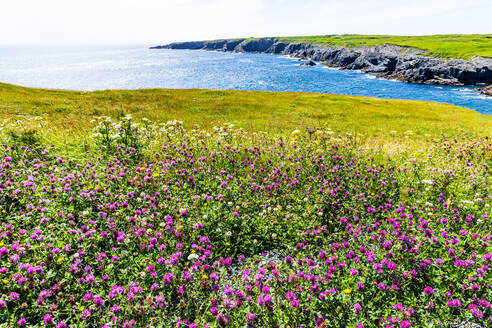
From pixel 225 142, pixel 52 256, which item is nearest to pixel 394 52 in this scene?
pixel 225 142

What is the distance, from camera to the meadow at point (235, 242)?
4.06 metres

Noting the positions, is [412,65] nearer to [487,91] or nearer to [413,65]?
[413,65]

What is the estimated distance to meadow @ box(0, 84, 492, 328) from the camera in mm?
4062

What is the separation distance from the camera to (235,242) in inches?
245

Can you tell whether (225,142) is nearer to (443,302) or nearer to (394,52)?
(443,302)

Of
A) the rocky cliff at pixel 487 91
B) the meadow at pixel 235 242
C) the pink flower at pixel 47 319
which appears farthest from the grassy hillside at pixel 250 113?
the rocky cliff at pixel 487 91

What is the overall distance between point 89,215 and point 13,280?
6.72ft

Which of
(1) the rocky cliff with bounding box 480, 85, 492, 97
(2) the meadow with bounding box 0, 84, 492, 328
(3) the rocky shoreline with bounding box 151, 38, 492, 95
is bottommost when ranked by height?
(2) the meadow with bounding box 0, 84, 492, 328

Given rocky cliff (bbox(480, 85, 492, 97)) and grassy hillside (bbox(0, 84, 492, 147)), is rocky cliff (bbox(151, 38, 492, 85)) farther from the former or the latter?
grassy hillside (bbox(0, 84, 492, 147))

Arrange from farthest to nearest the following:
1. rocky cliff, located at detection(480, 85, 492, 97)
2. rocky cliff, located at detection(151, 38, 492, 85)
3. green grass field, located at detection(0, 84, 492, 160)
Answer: rocky cliff, located at detection(151, 38, 492, 85) → rocky cliff, located at detection(480, 85, 492, 97) → green grass field, located at detection(0, 84, 492, 160)

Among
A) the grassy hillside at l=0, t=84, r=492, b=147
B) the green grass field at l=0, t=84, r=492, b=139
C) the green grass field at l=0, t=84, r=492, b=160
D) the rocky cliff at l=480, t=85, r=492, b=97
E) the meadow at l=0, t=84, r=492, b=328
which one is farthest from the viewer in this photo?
the rocky cliff at l=480, t=85, r=492, b=97

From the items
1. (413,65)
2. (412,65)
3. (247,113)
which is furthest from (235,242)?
(412,65)

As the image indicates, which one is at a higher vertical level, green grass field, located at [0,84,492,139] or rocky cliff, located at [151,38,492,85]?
rocky cliff, located at [151,38,492,85]

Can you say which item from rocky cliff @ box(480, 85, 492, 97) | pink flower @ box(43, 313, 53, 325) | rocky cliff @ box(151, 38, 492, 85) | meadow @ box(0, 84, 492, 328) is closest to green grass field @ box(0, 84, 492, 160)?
meadow @ box(0, 84, 492, 328)
